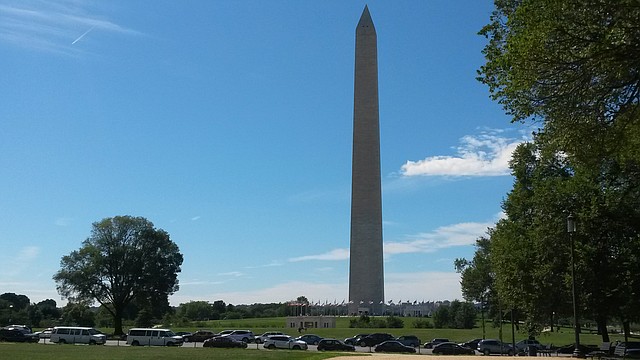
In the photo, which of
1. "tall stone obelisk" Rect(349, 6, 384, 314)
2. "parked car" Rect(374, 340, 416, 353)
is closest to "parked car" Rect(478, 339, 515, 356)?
"parked car" Rect(374, 340, 416, 353)

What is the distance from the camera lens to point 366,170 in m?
75.1

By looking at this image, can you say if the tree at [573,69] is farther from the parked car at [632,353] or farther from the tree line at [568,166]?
the parked car at [632,353]

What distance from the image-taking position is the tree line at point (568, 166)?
55.7 feet

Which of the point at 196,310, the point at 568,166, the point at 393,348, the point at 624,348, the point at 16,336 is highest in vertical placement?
the point at 568,166

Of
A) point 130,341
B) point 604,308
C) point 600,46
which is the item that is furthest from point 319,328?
point 600,46

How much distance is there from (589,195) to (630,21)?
74.0 ft

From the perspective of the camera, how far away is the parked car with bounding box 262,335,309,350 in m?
48.9

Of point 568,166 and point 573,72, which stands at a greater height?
point 568,166

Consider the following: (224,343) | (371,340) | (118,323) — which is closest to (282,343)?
(224,343)

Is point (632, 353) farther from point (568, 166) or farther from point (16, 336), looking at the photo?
point (16, 336)

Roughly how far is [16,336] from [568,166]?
4193 cm

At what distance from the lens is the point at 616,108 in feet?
66.3

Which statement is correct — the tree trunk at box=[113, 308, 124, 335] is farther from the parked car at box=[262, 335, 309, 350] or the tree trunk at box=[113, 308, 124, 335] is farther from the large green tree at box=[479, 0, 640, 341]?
the large green tree at box=[479, 0, 640, 341]

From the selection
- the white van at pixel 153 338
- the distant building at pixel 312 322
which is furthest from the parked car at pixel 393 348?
the distant building at pixel 312 322
